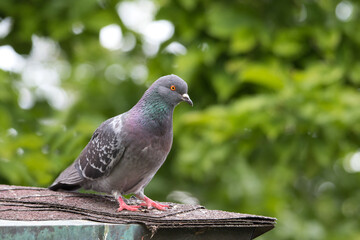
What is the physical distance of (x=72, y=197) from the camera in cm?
312

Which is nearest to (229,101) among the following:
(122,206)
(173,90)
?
(173,90)

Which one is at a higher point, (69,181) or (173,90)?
(173,90)

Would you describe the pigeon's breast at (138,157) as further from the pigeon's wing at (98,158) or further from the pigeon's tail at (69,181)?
the pigeon's tail at (69,181)

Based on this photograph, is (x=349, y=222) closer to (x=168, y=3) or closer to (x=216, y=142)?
(x=216, y=142)

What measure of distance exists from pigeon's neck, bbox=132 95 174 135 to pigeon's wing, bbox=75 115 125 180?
0.55 feet

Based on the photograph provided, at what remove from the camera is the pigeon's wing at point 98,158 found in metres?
3.09

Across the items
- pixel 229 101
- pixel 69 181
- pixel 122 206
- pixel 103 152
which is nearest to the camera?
pixel 122 206

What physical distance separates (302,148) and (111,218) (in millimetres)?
3103

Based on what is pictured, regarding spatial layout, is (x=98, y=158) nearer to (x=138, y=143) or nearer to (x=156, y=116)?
(x=138, y=143)

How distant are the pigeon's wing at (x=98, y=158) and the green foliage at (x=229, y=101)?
1421 millimetres

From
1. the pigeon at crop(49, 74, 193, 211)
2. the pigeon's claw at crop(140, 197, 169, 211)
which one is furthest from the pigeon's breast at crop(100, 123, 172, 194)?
the pigeon's claw at crop(140, 197, 169, 211)

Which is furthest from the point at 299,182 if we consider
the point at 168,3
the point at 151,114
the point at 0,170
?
the point at 151,114

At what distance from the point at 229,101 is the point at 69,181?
2.99m

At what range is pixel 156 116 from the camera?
3.04 metres
